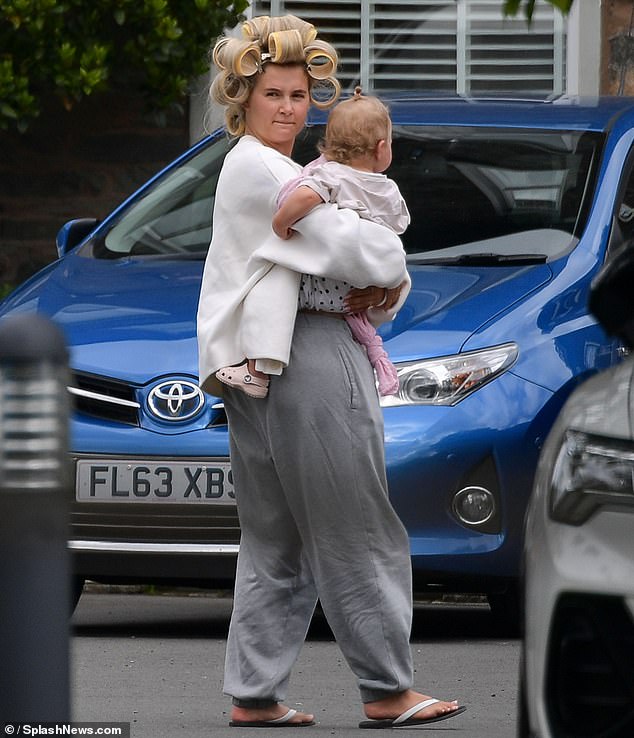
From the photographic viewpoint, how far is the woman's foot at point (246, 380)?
4594 mm

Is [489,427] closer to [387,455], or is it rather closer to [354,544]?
[387,455]

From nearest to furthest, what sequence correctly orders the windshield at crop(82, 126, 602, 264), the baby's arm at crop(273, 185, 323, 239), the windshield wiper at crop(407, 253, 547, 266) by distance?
1. the baby's arm at crop(273, 185, 323, 239)
2. the windshield wiper at crop(407, 253, 547, 266)
3. the windshield at crop(82, 126, 602, 264)

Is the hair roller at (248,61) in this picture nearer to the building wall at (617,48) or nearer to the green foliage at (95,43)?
the green foliage at (95,43)

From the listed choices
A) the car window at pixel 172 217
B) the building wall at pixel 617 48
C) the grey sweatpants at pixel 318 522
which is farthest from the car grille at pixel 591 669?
the building wall at pixel 617 48

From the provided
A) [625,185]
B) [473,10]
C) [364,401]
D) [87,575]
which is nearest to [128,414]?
[87,575]

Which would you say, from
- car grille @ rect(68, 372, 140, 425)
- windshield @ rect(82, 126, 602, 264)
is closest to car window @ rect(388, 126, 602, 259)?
windshield @ rect(82, 126, 602, 264)

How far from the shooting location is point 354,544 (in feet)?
15.3

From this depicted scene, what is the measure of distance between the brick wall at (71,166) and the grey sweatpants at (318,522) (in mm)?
6316

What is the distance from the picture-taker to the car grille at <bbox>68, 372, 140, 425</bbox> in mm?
5879

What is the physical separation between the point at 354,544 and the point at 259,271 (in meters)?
0.67

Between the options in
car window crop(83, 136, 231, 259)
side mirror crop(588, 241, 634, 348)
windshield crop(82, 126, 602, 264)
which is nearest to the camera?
side mirror crop(588, 241, 634, 348)

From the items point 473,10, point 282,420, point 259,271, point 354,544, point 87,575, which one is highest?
point 473,10

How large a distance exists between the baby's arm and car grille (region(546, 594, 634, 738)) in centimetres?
157

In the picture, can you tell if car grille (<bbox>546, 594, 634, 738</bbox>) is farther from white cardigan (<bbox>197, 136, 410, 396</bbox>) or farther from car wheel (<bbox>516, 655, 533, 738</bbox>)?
white cardigan (<bbox>197, 136, 410, 396</bbox>)
